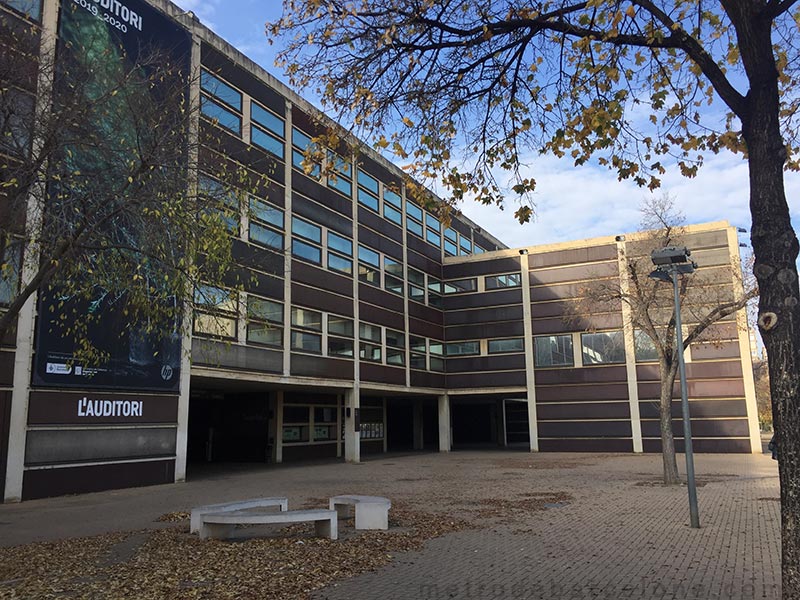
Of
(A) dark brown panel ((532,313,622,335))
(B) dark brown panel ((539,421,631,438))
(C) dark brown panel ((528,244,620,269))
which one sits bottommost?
(B) dark brown panel ((539,421,631,438))

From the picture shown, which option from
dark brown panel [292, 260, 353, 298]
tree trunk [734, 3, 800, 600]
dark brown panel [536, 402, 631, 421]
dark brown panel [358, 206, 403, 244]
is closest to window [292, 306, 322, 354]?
dark brown panel [292, 260, 353, 298]

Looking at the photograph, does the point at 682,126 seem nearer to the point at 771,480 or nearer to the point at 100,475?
the point at 771,480

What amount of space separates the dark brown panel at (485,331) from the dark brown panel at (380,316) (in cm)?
519

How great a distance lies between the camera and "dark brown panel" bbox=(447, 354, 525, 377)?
1483 inches

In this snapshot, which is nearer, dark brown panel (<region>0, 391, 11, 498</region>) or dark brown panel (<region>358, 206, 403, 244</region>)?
dark brown panel (<region>0, 391, 11, 498</region>)

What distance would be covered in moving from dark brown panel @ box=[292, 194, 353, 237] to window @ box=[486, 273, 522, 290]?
1111cm

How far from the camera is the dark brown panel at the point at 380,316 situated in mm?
32188

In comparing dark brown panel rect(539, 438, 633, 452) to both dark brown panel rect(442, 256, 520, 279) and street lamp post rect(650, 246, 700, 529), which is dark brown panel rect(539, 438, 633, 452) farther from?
street lamp post rect(650, 246, 700, 529)

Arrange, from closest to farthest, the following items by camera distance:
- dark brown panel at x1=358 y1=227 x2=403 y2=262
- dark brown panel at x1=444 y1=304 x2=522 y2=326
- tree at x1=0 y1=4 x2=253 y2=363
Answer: tree at x1=0 y1=4 x2=253 y2=363 → dark brown panel at x1=358 y1=227 x2=403 y2=262 → dark brown panel at x1=444 y1=304 x2=522 y2=326

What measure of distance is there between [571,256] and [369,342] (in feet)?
41.9

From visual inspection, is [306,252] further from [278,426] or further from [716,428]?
[716,428]

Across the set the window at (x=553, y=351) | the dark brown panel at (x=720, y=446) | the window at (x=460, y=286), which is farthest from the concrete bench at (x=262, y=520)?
the window at (x=460, y=286)

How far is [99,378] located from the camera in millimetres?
17781

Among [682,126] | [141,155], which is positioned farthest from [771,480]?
[141,155]
